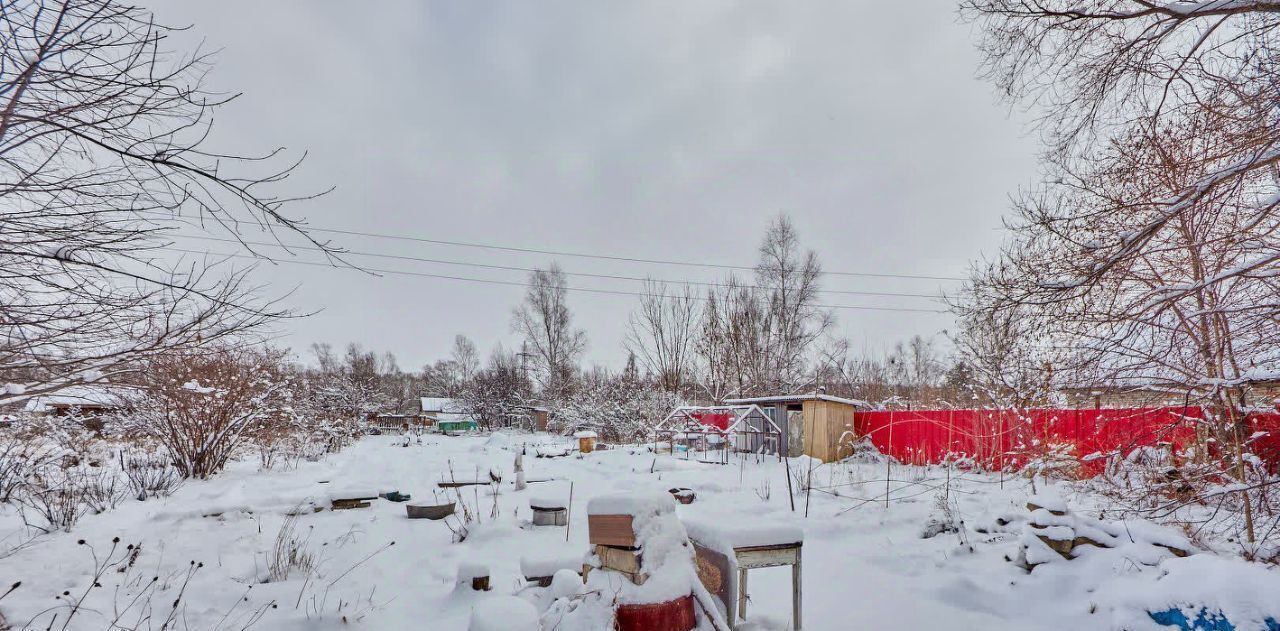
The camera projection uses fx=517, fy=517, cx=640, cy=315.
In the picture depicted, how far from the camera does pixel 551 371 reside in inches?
1195

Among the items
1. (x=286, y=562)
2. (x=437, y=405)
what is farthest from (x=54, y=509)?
Result: (x=437, y=405)

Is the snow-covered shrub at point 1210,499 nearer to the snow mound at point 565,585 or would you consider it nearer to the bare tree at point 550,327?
the snow mound at point 565,585

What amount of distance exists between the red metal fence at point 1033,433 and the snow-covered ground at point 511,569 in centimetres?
95

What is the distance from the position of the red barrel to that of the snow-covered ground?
0.54m

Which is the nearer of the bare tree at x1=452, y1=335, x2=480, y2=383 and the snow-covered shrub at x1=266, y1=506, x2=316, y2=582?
the snow-covered shrub at x1=266, y1=506, x2=316, y2=582

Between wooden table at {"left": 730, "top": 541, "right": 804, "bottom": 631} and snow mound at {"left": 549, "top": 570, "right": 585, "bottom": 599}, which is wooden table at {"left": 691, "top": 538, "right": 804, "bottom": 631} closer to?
wooden table at {"left": 730, "top": 541, "right": 804, "bottom": 631}

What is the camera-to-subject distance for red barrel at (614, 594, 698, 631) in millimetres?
1768

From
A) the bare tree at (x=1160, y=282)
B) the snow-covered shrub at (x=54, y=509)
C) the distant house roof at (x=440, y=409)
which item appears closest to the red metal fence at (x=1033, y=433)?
the bare tree at (x=1160, y=282)

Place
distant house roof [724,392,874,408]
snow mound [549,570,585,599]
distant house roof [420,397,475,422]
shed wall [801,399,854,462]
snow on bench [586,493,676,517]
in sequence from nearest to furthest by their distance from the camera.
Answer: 1. snow on bench [586,493,676,517]
2. snow mound [549,570,585,599]
3. distant house roof [724,392,874,408]
4. shed wall [801,399,854,462]
5. distant house roof [420,397,475,422]

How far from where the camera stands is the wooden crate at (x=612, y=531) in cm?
211

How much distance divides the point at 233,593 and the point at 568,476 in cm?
707

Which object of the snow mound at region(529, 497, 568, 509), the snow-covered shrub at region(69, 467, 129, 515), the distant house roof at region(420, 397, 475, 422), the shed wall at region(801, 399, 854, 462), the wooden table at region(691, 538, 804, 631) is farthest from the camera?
the distant house roof at region(420, 397, 475, 422)

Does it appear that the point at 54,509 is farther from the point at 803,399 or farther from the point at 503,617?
the point at 803,399

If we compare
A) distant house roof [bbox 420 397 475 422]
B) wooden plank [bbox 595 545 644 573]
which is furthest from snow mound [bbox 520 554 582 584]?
distant house roof [bbox 420 397 475 422]
